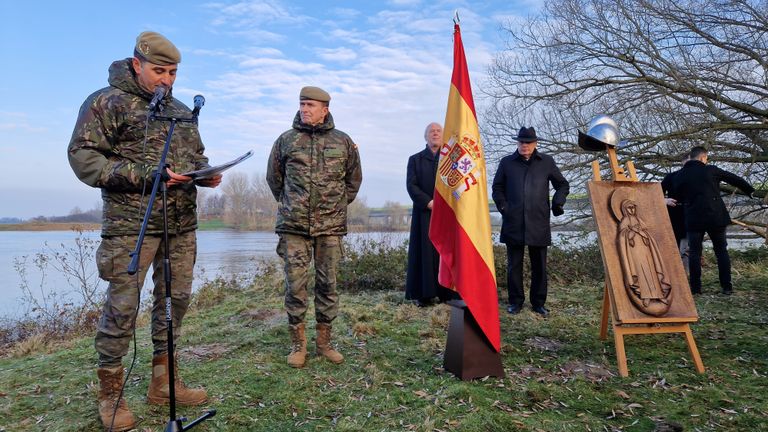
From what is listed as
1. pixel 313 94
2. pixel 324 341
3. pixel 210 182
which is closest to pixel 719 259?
pixel 324 341

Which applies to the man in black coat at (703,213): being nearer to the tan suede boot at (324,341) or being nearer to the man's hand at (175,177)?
the tan suede boot at (324,341)

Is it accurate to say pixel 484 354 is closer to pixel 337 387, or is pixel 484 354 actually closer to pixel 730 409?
pixel 337 387

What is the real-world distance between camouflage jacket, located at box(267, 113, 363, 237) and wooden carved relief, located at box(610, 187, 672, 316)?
240 centimetres

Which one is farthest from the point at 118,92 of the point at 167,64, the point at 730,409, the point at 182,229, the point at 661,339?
the point at 661,339

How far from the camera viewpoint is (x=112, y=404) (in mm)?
3076

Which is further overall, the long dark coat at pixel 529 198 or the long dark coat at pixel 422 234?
the long dark coat at pixel 422 234

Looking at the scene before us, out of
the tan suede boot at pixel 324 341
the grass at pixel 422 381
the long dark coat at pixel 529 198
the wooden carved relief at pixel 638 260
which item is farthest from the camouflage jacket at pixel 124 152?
the long dark coat at pixel 529 198

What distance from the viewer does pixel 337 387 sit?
12.6ft

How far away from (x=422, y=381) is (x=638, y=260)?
6.97 feet

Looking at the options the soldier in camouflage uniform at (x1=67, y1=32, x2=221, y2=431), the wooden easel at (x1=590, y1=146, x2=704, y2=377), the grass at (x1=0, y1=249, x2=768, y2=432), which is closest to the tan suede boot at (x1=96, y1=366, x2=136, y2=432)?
the soldier in camouflage uniform at (x1=67, y1=32, x2=221, y2=431)

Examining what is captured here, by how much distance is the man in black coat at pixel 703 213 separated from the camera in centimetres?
718

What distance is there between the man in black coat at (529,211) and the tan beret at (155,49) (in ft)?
13.6

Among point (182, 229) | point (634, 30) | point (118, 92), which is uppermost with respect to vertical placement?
point (634, 30)

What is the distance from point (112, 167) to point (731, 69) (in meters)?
11.8
